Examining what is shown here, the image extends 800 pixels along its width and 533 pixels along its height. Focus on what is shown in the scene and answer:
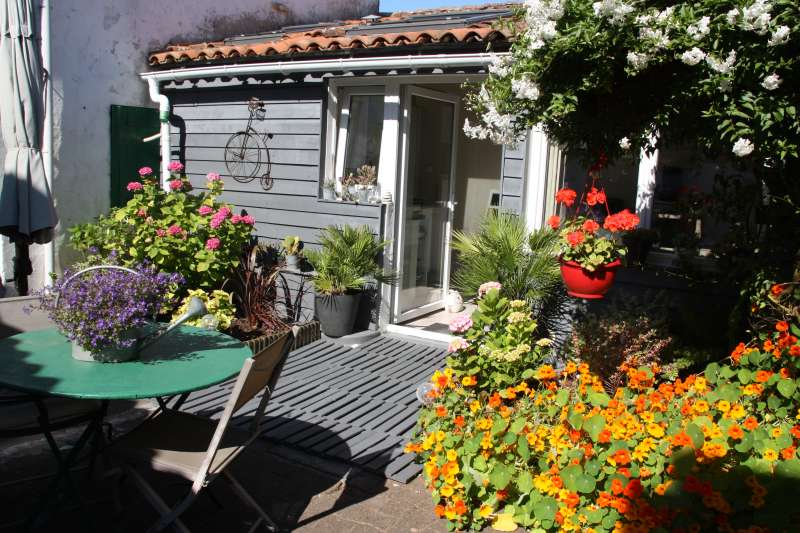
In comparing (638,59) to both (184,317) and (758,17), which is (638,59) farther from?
(184,317)

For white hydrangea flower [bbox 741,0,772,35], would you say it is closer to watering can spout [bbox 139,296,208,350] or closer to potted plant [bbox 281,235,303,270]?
watering can spout [bbox 139,296,208,350]

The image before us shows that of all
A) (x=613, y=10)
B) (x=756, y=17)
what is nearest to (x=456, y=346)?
(x=613, y=10)

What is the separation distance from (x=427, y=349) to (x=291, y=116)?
2695mm

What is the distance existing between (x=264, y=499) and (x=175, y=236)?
3158mm

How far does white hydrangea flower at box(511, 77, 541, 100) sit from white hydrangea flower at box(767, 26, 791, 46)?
1.01m

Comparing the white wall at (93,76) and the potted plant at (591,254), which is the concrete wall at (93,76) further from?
the potted plant at (591,254)

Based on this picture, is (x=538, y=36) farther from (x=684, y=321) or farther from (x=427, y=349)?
(x=427, y=349)

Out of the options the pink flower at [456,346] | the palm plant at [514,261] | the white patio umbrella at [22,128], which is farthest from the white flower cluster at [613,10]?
the white patio umbrella at [22,128]

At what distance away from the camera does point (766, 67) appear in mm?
2744

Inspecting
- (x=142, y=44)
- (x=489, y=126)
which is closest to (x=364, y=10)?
(x=142, y=44)

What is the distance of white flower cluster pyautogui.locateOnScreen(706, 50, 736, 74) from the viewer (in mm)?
2812

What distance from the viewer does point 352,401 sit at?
16.7 feet

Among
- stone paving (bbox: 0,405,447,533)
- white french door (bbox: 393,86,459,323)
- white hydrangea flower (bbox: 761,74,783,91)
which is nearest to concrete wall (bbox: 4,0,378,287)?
white french door (bbox: 393,86,459,323)

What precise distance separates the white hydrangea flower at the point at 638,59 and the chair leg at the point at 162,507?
2.57 m
